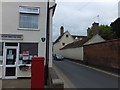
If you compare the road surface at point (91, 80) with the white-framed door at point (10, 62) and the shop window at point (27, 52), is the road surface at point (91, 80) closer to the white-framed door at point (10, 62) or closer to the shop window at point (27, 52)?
the shop window at point (27, 52)

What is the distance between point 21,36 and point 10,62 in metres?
2.01

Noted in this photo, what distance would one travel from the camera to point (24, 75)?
55.2 ft

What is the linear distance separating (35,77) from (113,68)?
13.7 metres

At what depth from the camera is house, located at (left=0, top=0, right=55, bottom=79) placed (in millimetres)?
16781

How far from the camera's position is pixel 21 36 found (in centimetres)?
1722

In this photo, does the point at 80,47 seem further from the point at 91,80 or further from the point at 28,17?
the point at 91,80

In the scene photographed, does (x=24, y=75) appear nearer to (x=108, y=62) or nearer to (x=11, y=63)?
(x=11, y=63)

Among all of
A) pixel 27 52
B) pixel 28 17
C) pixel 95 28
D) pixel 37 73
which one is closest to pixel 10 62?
pixel 27 52

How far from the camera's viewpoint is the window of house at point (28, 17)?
58.1 feet

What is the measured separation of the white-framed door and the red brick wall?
9.33m

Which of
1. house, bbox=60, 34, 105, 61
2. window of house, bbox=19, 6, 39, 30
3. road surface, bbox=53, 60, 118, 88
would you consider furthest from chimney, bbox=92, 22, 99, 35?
window of house, bbox=19, 6, 39, 30

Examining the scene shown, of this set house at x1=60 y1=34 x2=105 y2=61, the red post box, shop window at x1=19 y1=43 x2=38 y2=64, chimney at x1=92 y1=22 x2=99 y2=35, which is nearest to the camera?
the red post box

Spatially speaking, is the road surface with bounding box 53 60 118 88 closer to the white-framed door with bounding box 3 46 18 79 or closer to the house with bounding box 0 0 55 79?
the house with bounding box 0 0 55 79

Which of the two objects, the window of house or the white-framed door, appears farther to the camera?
the window of house
